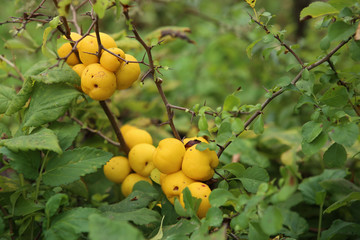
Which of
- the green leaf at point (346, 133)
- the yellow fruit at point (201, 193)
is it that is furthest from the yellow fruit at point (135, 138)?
the green leaf at point (346, 133)

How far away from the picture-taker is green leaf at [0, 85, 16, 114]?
91 centimetres

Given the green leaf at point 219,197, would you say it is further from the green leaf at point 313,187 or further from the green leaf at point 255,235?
the green leaf at point 313,187

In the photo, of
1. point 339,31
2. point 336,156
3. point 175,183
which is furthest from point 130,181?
point 339,31

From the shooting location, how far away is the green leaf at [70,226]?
2.32 ft

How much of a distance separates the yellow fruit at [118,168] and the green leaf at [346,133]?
1.76ft

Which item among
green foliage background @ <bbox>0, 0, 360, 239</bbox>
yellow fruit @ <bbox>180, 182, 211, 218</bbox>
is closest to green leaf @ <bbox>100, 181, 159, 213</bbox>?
green foliage background @ <bbox>0, 0, 360, 239</bbox>

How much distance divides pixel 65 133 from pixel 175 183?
297 mm

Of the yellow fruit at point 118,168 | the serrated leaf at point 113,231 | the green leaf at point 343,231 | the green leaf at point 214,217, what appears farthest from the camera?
the yellow fruit at point 118,168

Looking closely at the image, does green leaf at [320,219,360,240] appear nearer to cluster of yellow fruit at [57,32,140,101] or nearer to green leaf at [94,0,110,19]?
cluster of yellow fruit at [57,32,140,101]

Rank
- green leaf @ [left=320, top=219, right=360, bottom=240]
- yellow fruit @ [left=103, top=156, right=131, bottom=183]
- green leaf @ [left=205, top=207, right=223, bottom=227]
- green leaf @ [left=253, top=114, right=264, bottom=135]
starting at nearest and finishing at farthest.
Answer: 1. green leaf @ [left=205, top=207, right=223, bottom=227]
2. green leaf @ [left=253, top=114, right=264, bottom=135]
3. green leaf @ [left=320, top=219, right=360, bottom=240]
4. yellow fruit @ [left=103, top=156, right=131, bottom=183]

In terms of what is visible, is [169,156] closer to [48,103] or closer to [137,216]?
[137,216]

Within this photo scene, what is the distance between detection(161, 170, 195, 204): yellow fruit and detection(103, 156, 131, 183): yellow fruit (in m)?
0.19

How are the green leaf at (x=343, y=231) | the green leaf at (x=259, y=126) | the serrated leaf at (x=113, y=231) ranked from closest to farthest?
the serrated leaf at (x=113, y=231)
the green leaf at (x=259, y=126)
the green leaf at (x=343, y=231)

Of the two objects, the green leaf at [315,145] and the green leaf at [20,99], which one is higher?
the green leaf at [20,99]
